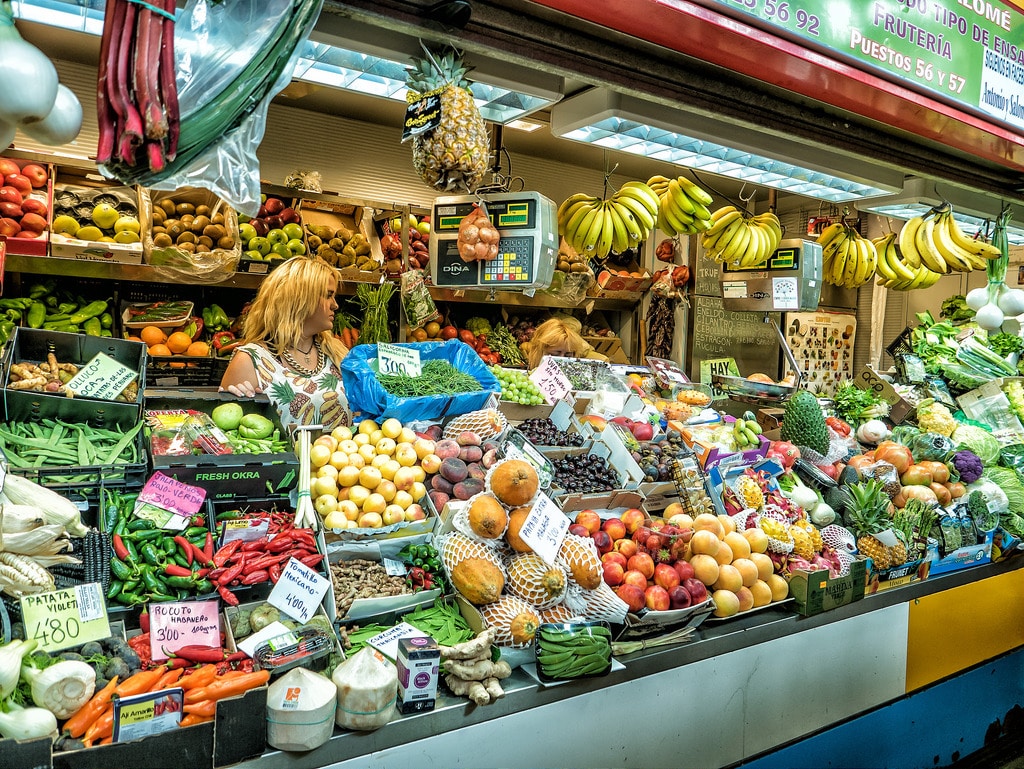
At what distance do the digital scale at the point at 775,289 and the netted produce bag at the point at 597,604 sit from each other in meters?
3.02

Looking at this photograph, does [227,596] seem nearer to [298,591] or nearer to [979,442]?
[298,591]

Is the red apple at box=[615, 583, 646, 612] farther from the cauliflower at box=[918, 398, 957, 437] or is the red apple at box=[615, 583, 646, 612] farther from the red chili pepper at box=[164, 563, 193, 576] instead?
the cauliflower at box=[918, 398, 957, 437]

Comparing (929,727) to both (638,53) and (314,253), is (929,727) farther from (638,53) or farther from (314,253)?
(314,253)

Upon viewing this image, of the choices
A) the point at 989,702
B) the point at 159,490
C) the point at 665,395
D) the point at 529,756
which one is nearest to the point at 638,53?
the point at 159,490

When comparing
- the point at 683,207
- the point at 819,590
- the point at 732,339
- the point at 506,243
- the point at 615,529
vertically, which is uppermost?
the point at 683,207

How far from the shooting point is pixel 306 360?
166 inches

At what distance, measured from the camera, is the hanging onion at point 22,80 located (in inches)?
47.0

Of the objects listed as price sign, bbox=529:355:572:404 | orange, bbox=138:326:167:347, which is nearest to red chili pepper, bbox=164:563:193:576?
price sign, bbox=529:355:572:404

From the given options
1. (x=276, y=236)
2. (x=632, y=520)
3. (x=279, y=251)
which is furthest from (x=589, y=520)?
(x=276, y=236)

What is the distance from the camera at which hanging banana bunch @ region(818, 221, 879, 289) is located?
5512 millimetres

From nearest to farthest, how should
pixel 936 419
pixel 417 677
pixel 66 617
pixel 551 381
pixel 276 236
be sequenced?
1. pixel 66 617
2. pixel 417 677
3. pixel 551 381
4. pixel 936 419
5. pixel 276 236

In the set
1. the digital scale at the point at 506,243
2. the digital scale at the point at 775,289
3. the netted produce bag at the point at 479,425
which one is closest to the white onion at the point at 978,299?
the digital scale at the point at 775,289

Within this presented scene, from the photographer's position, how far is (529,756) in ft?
7.34

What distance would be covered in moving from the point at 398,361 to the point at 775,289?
2846 mm
